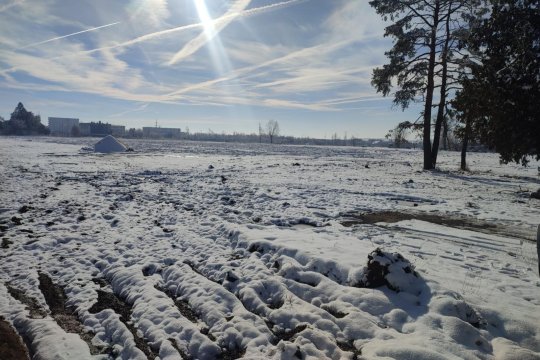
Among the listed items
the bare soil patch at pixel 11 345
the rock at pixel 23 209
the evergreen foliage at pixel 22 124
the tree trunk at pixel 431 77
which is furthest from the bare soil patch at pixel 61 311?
the evergreen foliage at pixel 22 124

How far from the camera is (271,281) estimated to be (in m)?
5.37

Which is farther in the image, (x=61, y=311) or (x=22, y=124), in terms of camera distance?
(x=22, y=124)

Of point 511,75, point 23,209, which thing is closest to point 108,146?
point 23,209

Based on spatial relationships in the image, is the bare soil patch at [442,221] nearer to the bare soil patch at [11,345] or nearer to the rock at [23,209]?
the bare soil patch at [11,345]

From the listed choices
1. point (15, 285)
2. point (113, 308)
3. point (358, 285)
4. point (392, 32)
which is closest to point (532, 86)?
point (358, 285)

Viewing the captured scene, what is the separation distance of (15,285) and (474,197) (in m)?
13.8

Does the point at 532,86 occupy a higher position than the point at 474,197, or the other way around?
the point at 532,86

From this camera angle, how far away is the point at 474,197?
12.4m

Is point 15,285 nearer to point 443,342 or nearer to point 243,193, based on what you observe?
point 443,342

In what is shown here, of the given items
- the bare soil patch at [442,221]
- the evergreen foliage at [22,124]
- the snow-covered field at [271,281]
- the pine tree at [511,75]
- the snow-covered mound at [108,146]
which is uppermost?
the evergreen foliage at [22,124]

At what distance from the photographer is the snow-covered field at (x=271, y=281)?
4016 mm

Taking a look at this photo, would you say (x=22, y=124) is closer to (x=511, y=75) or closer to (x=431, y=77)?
(x=431, y=77)

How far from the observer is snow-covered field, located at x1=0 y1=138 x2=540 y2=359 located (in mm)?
4016

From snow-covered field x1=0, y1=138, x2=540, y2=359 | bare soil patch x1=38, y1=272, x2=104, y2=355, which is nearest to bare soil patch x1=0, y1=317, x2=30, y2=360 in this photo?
snow-covered field x1=0, y1=138, x2=540, y2=359
